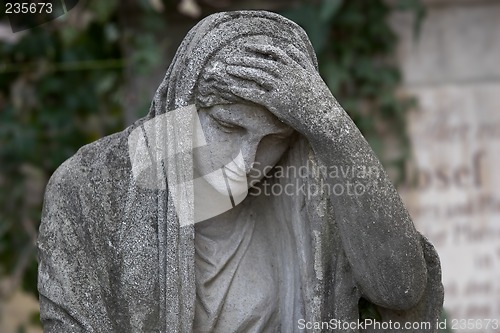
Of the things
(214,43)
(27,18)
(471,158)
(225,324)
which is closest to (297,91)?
(214,43)

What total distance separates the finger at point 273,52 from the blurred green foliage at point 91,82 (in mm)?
2088

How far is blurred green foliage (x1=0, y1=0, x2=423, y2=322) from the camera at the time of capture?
3.87 metres

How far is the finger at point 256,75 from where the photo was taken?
1663mm

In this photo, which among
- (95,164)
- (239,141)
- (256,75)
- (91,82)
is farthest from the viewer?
(91,82)

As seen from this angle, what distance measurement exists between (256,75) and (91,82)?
2.54 m

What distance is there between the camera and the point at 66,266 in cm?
184

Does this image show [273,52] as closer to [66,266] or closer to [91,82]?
[66,266]

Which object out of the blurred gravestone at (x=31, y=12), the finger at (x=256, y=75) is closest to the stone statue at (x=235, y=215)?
the finger at (x=256, y=75)

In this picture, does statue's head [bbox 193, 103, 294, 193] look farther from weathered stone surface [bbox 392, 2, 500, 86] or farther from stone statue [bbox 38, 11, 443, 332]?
weathered stone surface [bbox 392, 2, 500, 86]

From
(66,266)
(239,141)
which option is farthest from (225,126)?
(66,266)

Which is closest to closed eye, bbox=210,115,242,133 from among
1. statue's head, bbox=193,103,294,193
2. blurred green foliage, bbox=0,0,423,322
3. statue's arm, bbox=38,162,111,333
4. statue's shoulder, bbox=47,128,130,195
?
statue's head, bbox=193,103,294,193

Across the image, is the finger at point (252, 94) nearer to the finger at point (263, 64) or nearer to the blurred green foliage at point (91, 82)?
the finger at point (263, 64)

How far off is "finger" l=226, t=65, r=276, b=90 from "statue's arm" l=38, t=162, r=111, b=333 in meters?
0.41

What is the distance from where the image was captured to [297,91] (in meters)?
1.67
